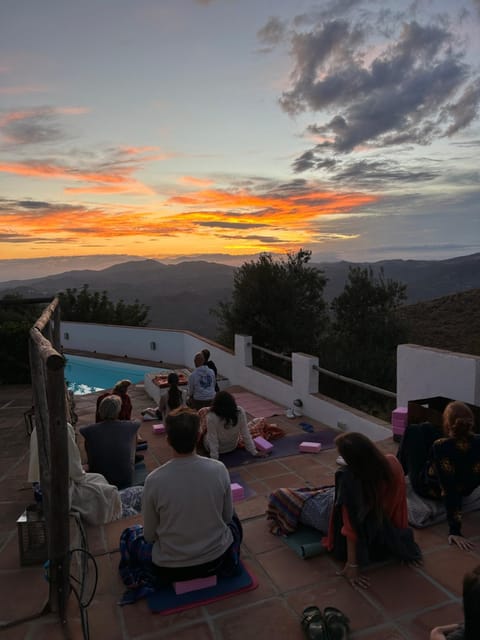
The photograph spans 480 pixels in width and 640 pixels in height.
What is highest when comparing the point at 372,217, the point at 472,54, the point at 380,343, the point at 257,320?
the point at 472,54

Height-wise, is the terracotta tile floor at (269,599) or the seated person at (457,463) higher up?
the seated person at (457,463)

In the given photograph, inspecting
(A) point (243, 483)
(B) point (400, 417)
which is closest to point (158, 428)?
(A) point (243, 483)

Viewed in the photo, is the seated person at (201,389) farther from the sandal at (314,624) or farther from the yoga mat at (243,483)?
the sandal at (314,624)

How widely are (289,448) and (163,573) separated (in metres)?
3.74

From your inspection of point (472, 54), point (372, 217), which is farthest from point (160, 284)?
point (472, 54)

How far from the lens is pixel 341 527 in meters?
3.12

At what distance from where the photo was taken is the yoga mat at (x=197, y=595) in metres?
2.73

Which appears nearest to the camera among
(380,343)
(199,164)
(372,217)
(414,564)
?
(414,564)

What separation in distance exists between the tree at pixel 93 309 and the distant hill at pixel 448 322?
14191mm

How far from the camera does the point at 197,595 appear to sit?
111 inches

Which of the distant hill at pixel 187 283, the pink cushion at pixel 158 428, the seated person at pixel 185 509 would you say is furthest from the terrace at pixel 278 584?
the distant hill at pixel 187 283

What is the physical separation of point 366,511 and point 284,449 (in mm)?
3470

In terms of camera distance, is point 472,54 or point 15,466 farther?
point 472,54

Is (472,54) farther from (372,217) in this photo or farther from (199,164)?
(372,217)
